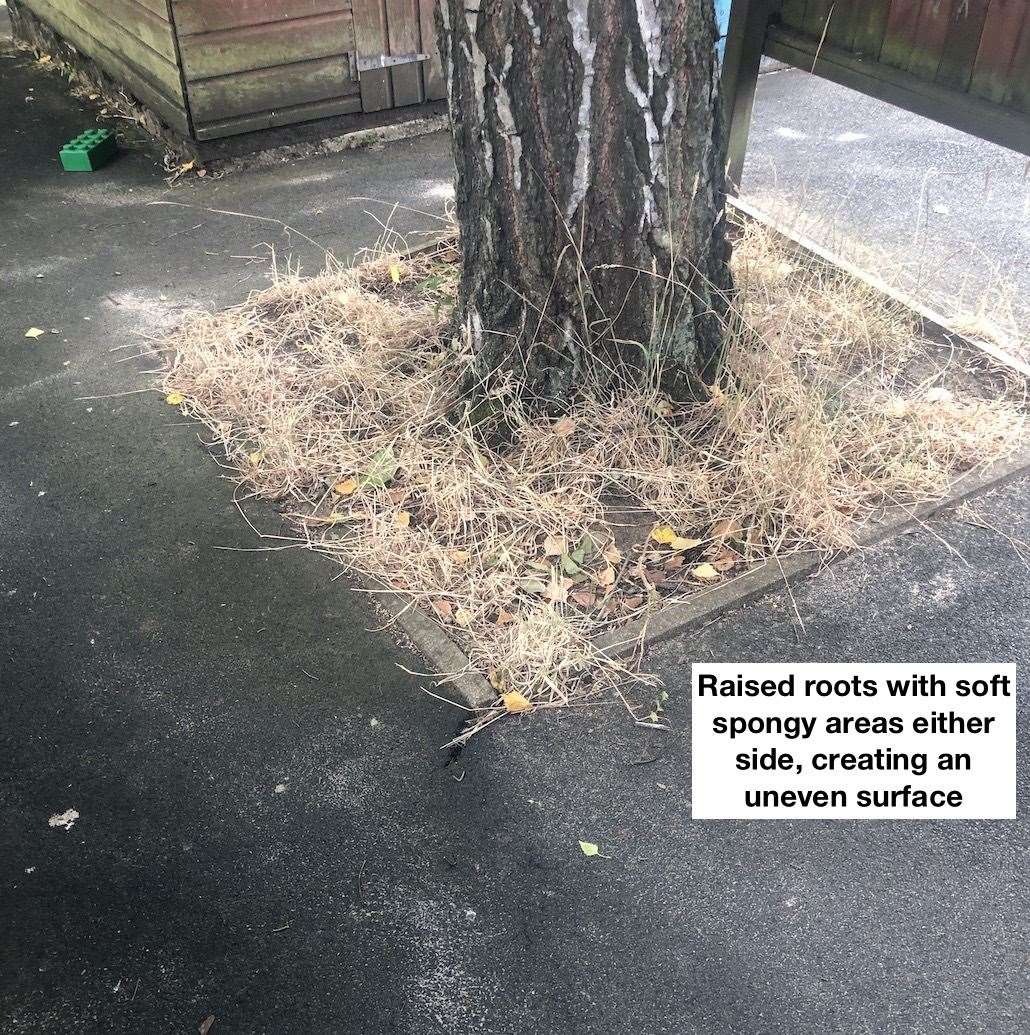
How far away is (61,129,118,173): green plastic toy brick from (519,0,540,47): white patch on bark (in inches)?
159

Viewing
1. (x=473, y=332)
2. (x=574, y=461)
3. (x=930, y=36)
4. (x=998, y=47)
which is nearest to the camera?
(x=574, y=461)

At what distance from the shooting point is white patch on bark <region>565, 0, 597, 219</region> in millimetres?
2707

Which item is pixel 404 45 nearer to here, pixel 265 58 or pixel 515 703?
pixel 265 58

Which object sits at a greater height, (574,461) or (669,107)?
(669,107)

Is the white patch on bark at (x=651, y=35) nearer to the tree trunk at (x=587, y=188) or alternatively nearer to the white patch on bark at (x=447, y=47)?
the tree trunk at (x=587, y=188)

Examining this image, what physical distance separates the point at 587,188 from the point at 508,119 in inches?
12.2

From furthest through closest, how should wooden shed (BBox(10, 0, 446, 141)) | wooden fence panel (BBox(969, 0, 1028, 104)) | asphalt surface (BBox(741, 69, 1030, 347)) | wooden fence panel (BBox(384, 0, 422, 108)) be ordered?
1. wooden fence panel (BBox(384, 0, 422, 108))
2. wooden shed (BBox(10, 0, 446, 141))
3. asphalt surface (BBox(741, 69, 1030, 347))
4. wooden fence panel (BBox(969, 0, 1028, 104))

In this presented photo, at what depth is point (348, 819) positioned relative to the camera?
231cm

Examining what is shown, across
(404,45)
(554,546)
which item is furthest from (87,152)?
(554,546)

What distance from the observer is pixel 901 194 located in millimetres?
5539

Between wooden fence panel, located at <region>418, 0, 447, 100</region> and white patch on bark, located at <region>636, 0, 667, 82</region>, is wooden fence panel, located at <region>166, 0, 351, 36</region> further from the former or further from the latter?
white patch on bark, located at <region>636, 0, 667, 82</region>

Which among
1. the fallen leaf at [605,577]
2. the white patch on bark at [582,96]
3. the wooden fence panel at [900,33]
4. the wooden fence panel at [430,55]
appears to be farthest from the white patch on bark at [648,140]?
the wooden fence panel at [430,55]

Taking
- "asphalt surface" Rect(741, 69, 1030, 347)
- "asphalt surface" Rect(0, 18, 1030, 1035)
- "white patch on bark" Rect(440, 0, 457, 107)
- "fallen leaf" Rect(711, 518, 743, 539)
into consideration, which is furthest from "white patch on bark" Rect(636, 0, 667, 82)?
"asphalt surface" Rect(741, 69, 1030, 347)

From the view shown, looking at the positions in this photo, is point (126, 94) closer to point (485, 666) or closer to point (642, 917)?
point (485, 666)
